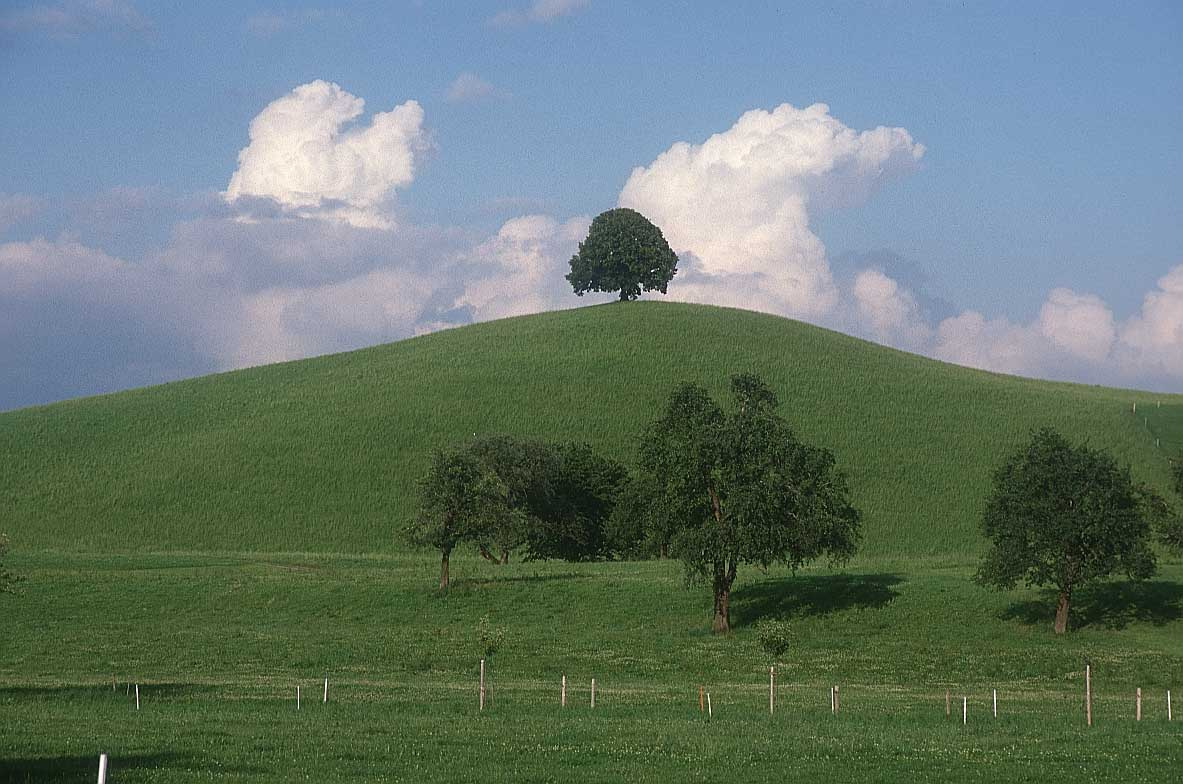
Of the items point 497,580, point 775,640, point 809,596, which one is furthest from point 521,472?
point 775,640

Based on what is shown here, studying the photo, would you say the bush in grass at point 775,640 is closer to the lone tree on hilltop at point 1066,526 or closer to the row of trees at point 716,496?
the row of trees at point 716,496

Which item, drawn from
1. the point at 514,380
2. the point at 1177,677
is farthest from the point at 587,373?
the point at 1177,677

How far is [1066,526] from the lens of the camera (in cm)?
6588

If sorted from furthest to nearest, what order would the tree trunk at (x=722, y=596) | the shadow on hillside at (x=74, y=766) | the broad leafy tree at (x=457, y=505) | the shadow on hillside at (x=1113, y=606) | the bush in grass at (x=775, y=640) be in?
the broad leafy tree at (x=457, y=505) < the tree trunk at (x=722, y=596) < the shadow on hillside at (x=1113, y=606) < the bush in grass at (x=775, y=640) < the shadow on hillside at (x=74, y=766)

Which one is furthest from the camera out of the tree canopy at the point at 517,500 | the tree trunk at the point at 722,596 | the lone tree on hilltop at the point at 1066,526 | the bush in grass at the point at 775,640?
the tree canopy at the point at 517,500

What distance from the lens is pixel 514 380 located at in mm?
151375

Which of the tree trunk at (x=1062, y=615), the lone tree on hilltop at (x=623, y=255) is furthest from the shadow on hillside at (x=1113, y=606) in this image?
the lone tree on hilltop at (x=623, y=255)

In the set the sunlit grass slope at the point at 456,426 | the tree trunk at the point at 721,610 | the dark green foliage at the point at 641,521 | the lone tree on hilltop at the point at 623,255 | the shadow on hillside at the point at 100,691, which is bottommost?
the shadow on hillside at the point at 100,691

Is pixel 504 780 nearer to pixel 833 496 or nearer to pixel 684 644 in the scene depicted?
pixel 684 644

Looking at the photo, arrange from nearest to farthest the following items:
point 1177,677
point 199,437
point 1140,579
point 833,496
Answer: point 1177,677, point 1140,579, point 833,496, point 199,437

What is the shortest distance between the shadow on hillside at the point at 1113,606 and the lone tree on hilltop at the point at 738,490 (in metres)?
10.2

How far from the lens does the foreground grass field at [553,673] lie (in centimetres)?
2930

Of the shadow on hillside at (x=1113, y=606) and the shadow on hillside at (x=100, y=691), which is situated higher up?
the shadow on hillside at (x=1113, y=606)

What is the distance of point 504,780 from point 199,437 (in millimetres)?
120140
